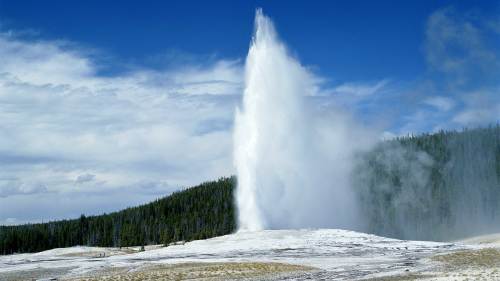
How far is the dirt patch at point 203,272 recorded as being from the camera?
41.8m

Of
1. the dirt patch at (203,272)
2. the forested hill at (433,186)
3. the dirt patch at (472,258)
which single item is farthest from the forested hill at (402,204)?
the dirt patch at (203,272)

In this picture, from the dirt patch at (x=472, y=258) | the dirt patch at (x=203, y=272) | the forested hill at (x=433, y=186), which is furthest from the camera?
the forested hill at (x=433, y=186)

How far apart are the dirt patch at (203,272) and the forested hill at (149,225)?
7661 cm

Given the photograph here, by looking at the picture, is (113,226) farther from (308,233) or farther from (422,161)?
(308,233)

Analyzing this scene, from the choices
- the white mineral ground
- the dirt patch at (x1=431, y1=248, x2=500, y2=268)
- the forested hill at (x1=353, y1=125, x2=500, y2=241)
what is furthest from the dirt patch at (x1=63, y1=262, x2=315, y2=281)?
the forested hill at (x1=353, y1=125, x2=500, y2=241)

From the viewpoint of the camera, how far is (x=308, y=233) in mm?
71125

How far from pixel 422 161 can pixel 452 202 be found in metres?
12.7

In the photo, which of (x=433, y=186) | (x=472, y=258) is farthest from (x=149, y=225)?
(x=472, y=258)

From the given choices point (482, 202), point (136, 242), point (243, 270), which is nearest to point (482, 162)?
point (482, 202)

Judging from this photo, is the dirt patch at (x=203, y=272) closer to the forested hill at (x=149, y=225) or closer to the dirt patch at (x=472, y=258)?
the dirt patch at (x=472, y=258)

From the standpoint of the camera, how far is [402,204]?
13038 centimetres

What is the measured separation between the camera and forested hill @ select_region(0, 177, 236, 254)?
141250mm

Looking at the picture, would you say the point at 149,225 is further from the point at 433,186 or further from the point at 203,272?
the point at 203,272

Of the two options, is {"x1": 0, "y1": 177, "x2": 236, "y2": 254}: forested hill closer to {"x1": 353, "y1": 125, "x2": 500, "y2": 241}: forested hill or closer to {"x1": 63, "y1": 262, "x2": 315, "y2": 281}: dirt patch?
{"x1": 353, "y1": 125, "x2": 500, "y2": 241}: forested hill
